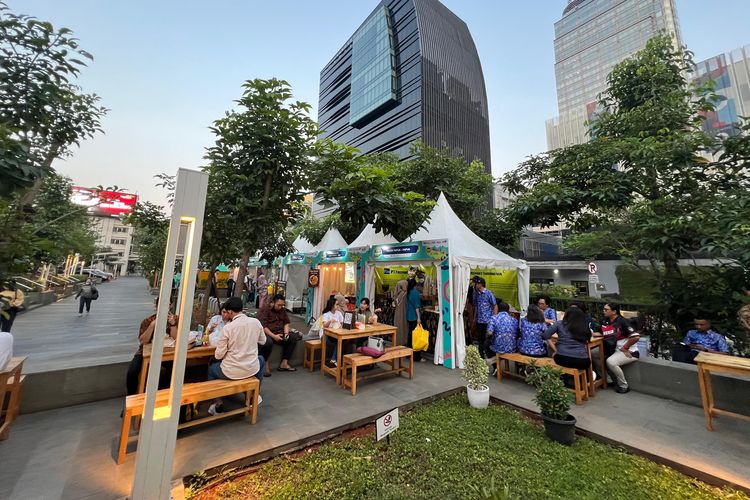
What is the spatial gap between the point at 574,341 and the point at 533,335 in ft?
2.25

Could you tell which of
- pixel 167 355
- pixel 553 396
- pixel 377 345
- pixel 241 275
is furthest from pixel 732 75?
pixel 167 355

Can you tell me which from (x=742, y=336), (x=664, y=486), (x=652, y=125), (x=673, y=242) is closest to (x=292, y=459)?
(x=664, y=486)

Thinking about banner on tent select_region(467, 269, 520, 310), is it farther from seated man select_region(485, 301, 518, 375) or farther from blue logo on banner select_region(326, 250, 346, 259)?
blue logo on banner select_region(326, 250, 346, 259)

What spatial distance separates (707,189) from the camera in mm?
6160

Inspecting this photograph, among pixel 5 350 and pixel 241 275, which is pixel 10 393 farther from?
pixel 241 275

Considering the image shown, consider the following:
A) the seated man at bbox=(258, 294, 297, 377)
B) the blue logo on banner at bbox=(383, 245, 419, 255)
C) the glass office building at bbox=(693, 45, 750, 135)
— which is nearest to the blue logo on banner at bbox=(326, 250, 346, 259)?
the blue logo on banner at bbox=(383, 245, 419, 255)

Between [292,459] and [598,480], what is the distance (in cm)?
292

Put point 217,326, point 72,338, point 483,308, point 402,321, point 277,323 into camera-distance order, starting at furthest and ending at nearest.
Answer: point 72,338 → point 402,321 → point 483,308 → point 277,323 → point 217,326

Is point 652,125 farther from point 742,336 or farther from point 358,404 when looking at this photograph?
point 358,404

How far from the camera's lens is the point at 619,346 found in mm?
4926

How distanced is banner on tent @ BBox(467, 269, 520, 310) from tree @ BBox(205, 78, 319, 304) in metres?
7.12

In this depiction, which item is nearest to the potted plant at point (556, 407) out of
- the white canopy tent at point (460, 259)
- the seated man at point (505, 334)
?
the seated man at point (505, 334)

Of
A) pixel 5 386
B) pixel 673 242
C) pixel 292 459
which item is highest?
pixel 673 242

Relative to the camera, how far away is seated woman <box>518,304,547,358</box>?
4.91 metres
